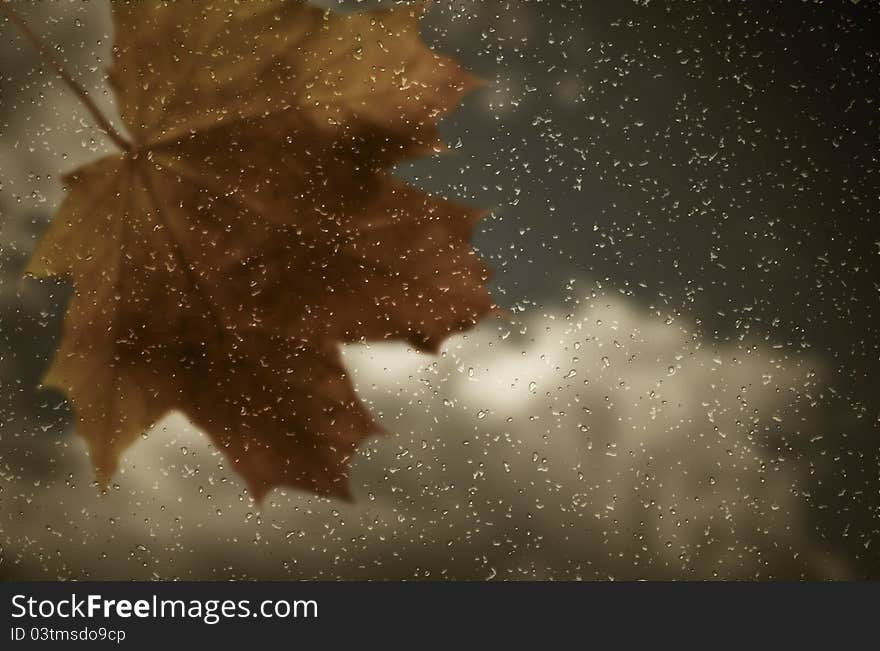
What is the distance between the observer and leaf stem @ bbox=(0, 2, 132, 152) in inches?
14.9

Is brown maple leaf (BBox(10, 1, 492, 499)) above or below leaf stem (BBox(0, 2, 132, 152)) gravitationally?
below

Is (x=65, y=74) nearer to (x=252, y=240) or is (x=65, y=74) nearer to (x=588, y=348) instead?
(x=252, y=240)

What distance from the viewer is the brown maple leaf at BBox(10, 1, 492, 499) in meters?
0.37

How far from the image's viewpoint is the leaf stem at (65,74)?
0.38 m

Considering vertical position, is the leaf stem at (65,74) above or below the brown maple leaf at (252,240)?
above

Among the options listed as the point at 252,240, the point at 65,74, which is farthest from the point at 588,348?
the point at 65,74

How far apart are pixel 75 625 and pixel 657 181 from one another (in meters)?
0.38

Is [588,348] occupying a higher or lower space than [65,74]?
lower

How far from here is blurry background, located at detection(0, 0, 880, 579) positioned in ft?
1.21

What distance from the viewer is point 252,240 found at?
38 centimetres

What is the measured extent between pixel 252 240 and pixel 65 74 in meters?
0.13

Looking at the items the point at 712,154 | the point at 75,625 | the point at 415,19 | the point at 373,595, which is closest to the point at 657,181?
the point at 712,154

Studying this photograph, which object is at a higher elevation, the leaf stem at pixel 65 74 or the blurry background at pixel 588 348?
the leaf stem at pixel 65 74

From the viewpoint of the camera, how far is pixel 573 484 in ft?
1.23
